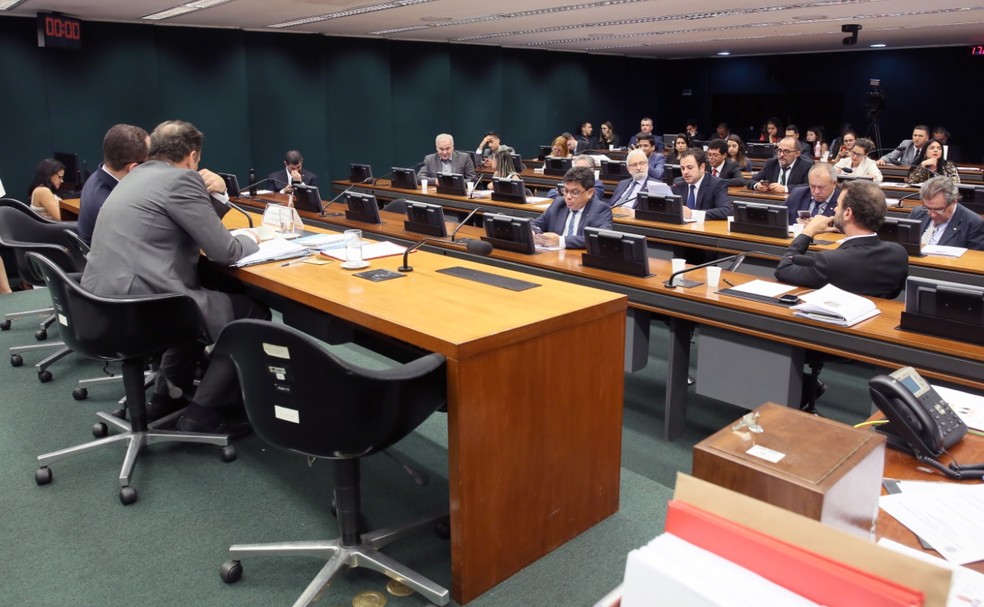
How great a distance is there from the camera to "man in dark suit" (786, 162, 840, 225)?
5258 millimetres

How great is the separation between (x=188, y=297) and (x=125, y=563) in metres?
0.93

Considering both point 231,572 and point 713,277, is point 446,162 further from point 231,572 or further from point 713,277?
point 231,572

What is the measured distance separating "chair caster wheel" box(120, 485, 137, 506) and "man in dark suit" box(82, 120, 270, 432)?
42cm

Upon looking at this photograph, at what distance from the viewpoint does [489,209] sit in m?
6.58

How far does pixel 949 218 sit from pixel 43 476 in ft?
16.8

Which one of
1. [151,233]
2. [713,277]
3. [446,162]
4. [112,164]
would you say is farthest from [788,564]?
[446,162]

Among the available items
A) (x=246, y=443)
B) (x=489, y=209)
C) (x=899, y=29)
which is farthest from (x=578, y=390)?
(x=899, y=29)

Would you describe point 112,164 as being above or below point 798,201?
above

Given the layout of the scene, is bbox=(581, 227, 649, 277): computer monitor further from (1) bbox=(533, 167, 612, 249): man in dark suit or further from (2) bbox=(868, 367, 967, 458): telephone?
(2) bbox=(868, 367, 967, 458): telephone

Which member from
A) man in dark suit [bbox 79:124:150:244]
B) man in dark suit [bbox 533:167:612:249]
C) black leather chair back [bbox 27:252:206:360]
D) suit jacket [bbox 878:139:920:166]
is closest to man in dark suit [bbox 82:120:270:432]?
black leather chair back [bbox 27:252:206:360]

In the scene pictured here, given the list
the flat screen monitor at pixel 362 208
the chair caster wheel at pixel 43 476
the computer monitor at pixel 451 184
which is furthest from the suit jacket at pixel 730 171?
the chair caster wheel at pixel 43 476

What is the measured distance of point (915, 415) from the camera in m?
1.57

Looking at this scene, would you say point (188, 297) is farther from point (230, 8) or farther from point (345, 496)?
point (230, 8)

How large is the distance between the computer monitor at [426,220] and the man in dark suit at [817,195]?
257cm
